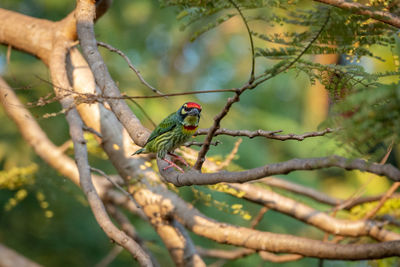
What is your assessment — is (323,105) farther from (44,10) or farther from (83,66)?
(83,66)

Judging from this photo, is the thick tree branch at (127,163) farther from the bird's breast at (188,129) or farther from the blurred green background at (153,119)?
the blurred green background at (153,119)

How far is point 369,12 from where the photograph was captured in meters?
2.12

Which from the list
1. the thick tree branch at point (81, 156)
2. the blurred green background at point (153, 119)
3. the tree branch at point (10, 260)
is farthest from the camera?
the blurred green background at point (153, 119)

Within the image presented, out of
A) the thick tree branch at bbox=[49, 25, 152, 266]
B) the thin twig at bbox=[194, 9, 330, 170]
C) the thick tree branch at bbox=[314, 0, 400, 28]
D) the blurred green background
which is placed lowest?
the blurred green background

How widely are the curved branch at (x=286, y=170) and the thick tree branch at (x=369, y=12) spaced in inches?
27.2

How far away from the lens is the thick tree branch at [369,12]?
6.78 feet

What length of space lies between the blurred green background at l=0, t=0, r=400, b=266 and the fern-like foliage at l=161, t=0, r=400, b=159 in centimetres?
243

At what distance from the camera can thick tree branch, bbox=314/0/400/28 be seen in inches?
81.4

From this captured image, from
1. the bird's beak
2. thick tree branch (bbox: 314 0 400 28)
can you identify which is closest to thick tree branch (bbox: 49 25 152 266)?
the bird's beak

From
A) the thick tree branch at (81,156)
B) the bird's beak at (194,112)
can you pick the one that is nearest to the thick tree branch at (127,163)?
the thick tree branch at (81,156)

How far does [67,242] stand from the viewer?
8.66 meters

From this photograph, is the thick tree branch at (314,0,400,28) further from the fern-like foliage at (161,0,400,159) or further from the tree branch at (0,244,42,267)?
the tree branch at (0,244,42,267)

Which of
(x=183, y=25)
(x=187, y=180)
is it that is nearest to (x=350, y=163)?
(x=187, y=180)

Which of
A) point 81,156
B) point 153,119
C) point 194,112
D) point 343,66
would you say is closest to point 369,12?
point 343,66
